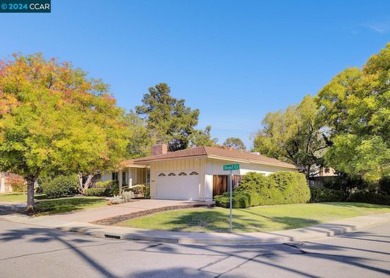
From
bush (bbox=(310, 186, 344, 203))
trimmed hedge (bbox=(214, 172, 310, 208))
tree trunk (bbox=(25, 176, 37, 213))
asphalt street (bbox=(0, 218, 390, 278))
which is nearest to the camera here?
asphalt street (bbox=(0, 218, 390, 278))

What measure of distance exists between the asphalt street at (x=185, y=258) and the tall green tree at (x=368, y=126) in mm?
13149

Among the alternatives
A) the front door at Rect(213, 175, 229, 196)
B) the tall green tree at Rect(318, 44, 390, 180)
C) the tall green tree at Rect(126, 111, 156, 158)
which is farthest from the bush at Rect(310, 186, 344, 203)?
the tall green tree at Rect(126, 111, 156, 158)

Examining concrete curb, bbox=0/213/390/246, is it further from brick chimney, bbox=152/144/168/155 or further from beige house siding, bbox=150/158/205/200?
brick chimney, bbox=152/144/168/155

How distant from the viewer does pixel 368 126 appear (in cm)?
2641

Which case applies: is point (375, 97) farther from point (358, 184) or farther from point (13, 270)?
point (13, 270)

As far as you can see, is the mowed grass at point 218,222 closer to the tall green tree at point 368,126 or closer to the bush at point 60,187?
the tall green tree at point 368,126

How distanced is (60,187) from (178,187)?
1486 cm

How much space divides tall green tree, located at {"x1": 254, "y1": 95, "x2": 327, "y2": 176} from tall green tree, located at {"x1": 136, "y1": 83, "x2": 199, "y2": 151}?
1644cm

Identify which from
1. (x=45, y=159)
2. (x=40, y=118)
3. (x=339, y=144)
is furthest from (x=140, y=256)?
(x=339, y=144)

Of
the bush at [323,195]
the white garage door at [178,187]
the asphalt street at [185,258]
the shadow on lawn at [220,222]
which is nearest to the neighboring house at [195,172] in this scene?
the white garage door at [178,187]

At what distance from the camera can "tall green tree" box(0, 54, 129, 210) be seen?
17.2 metres

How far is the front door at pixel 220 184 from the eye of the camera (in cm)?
2503

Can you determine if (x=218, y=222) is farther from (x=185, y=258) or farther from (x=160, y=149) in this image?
(x=160, y=149)

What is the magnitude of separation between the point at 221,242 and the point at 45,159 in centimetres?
1046
